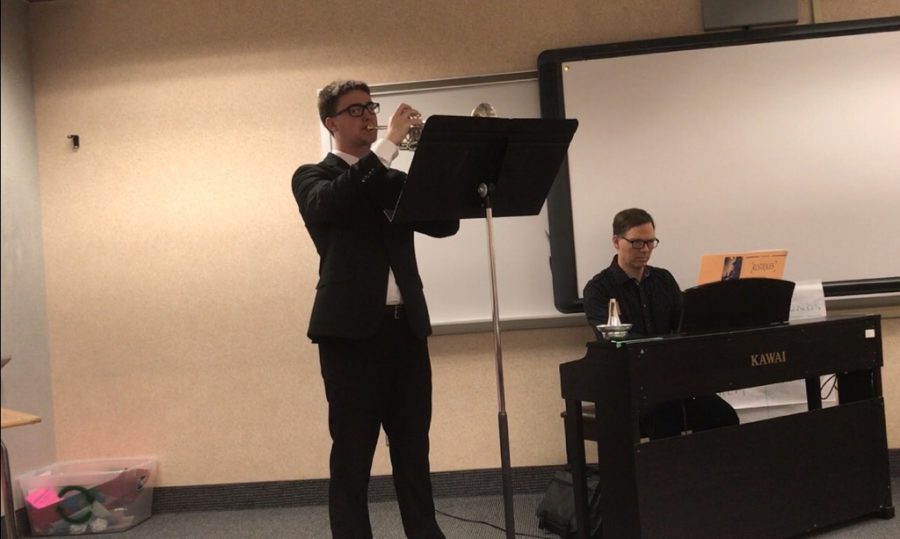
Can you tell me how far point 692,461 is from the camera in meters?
2.33

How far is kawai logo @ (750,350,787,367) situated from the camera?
2.45 metres

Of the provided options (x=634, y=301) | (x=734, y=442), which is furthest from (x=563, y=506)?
(x=634, y=301)

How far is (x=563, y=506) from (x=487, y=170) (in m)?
1.48

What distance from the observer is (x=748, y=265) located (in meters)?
2.92

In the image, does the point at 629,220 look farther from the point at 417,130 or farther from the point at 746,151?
the point at 417,130

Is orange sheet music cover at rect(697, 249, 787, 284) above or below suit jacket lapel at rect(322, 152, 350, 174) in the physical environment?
below

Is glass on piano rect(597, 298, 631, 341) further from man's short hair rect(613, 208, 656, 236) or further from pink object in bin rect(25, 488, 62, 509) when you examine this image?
pink object in bin rect(25, 488, 62, 509)

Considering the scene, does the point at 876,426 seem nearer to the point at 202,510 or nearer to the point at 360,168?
the point at 360,168

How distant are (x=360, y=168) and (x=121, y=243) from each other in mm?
2342

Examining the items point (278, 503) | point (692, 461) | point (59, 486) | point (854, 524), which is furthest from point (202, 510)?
point (854, 524)

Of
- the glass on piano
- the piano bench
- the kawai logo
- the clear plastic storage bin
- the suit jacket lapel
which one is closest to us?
the suit jacket lapel

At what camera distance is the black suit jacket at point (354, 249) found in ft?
6.54

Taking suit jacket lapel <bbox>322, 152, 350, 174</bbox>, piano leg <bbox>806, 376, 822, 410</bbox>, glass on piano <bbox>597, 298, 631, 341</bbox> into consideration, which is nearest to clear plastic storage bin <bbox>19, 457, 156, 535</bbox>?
suit jacket lapel <bbox>322, 152, 350, 174</bbox>

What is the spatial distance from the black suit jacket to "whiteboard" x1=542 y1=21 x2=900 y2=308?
5.26 ft
